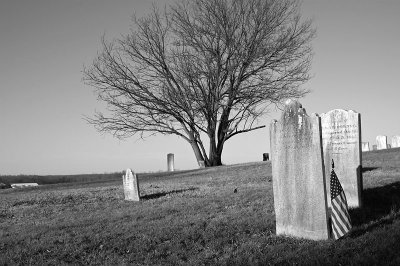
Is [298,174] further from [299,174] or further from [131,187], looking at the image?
[131,187]

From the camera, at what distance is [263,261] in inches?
253

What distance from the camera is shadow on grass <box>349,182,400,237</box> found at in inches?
322

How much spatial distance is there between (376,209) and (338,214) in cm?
268

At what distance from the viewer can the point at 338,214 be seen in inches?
292

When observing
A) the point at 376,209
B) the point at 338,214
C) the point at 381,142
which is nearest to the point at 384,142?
the point at 381,142

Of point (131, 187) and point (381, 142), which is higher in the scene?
point (381, 142)

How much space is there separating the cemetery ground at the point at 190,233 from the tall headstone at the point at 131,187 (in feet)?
1.29

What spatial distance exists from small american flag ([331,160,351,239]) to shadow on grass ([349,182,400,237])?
38cm

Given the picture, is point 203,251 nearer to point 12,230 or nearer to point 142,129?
point 12,230

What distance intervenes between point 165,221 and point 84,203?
19.0ft

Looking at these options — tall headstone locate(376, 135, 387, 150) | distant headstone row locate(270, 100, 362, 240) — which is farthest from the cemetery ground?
tall headstone locate(376, 135, 387, 150)

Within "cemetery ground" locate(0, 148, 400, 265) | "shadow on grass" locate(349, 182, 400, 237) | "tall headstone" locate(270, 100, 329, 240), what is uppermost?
"tall headstone" locate(270, 100, 329, 240)

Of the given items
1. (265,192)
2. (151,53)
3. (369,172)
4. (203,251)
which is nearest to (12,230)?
(203,251)

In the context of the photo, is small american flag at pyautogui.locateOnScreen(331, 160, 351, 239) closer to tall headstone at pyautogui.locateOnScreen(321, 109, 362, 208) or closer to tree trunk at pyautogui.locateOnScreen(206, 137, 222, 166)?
tall headstone at pyautogui.locateOnScreen(321, 109, 362, 208)
